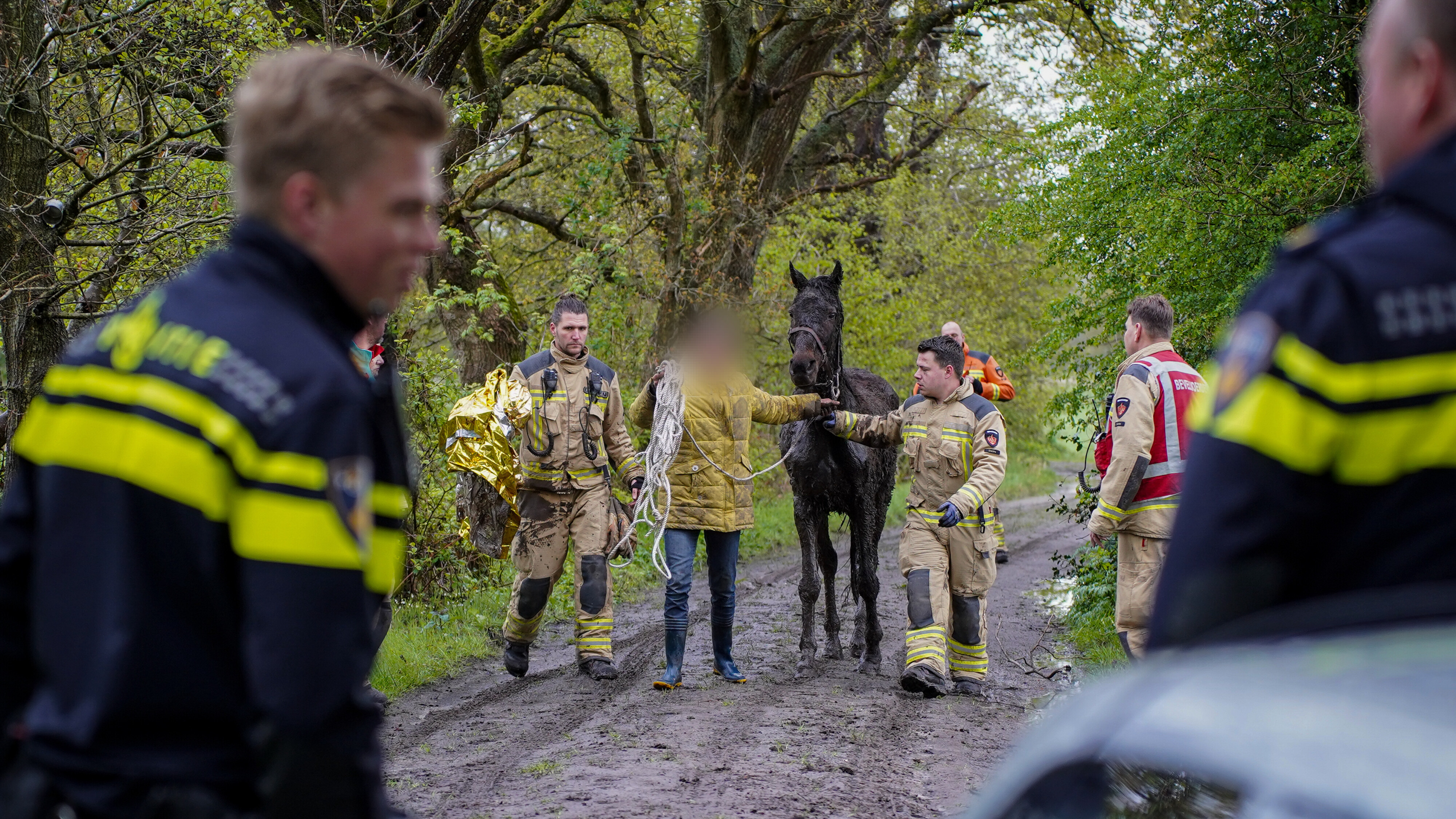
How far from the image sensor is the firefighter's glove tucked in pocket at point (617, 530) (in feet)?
27.0

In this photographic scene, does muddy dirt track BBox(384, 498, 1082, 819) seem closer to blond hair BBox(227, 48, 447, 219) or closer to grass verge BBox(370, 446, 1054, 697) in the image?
grass verge BBox(370, 446, 1054, 697)

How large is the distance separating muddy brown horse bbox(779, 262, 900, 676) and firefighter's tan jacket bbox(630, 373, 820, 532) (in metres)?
0.30

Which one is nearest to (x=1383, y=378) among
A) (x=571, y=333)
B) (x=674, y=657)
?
(x=674, y=657)

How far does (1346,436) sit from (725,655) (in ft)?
22.1

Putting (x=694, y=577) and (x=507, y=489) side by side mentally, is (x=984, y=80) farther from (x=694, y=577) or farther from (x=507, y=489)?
(x=507, y=489)

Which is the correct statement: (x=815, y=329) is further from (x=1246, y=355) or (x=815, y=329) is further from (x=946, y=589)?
(x=1246, y=355)

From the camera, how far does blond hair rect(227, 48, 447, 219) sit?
1.71m

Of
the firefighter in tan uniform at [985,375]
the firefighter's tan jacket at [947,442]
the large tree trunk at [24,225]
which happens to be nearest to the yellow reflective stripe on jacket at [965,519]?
the firefighter's tan jacket at [947,442]

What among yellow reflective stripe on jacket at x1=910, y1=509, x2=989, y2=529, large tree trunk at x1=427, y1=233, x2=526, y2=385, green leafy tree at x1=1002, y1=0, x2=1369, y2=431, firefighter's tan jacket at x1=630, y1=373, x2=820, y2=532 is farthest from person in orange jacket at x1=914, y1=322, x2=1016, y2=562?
large tree trunk at x1=427, y1=233, x2=526, y2=385

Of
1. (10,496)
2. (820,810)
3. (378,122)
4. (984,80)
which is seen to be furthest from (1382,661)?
(984,80)

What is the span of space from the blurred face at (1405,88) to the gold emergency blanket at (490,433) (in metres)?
6.65

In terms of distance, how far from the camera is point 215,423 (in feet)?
5.32

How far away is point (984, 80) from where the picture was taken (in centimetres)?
2377

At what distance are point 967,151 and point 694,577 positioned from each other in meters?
15.0
